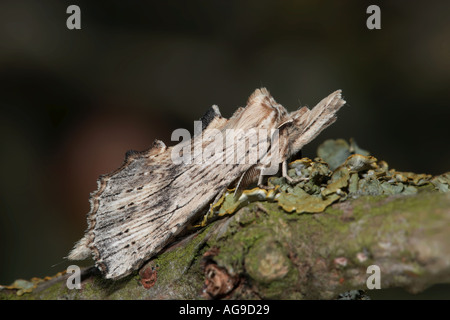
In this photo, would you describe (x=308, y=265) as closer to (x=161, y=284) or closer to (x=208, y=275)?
(x=208, y=275)

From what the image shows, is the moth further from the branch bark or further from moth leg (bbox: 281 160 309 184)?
the branch bark

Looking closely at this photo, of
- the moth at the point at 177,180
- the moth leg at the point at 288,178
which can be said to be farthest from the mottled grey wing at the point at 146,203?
the moth leg at the point at 288,178

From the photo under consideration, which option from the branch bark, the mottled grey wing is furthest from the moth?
the branch bark

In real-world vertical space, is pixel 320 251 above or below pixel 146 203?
below

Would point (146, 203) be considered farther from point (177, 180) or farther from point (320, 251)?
point (320, 251)

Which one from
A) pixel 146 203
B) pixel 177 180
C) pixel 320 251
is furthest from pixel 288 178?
pixel 146 203

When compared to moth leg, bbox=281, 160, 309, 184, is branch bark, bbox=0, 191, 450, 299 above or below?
below

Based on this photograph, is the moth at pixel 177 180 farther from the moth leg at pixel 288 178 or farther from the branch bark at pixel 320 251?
the branch bark at pixel 320 251
